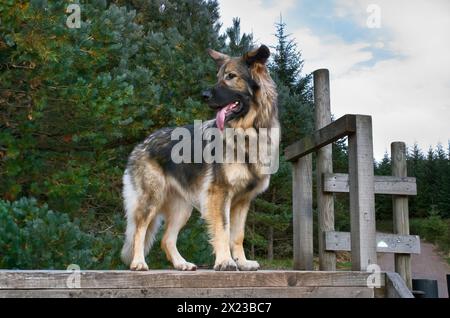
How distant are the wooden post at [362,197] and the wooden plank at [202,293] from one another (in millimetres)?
212

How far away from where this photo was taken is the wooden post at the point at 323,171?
5844mm

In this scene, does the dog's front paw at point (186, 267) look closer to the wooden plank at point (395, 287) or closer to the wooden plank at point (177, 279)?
the wooden plank at point (177, 279)

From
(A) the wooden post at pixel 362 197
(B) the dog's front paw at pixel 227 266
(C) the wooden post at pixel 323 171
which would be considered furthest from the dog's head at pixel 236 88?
(C) the wooden post at pixel 323 171

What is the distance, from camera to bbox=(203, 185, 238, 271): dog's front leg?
143 inches

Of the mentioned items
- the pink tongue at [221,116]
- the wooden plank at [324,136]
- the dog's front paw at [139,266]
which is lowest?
the dog's front paw at [139,266]

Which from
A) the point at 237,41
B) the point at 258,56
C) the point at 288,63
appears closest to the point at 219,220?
the point at 258,56

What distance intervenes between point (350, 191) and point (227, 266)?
96 cm

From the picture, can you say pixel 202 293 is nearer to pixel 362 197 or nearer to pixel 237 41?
pixel 362 197

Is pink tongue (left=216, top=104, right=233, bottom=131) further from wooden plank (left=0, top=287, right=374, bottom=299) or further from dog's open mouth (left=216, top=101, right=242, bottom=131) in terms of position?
wooden plank (left=0, top=287, right=374, bottom=299)

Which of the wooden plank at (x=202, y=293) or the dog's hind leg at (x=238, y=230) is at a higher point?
the dog's hind leg at (x=238, y=230)

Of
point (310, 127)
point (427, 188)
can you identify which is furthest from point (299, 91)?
point (427, 188)

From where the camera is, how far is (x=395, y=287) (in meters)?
3.30

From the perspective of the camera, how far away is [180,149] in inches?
162
